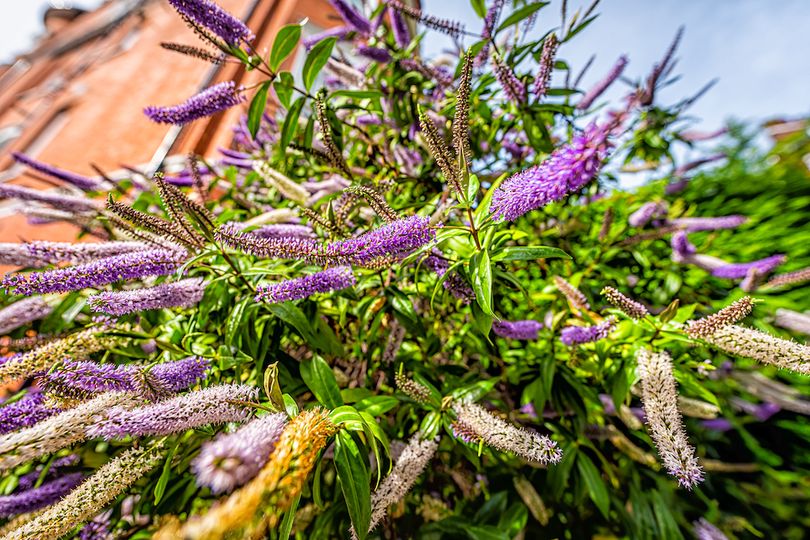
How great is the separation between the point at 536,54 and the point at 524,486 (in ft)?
6.02

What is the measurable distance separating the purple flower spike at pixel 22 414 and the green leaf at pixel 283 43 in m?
1.32

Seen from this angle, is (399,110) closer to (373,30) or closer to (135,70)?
(373,30)

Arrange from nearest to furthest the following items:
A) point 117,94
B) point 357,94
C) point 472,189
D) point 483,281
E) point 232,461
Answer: point 232,461 < point 483,281 < point 472,189 < point 357,94 < point 117,94

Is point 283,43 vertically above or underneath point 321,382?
above

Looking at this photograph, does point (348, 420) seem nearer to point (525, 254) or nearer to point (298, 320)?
point (298, 320)

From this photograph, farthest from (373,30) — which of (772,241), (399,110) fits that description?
(772,241)

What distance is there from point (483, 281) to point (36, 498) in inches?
63.8

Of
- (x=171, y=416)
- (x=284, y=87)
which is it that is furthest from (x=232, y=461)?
(x=284, y=87)

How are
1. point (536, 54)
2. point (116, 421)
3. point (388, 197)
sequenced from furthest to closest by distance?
point (388, 197) < point (536, 54) < point (116, 421)

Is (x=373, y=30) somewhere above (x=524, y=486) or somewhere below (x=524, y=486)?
above

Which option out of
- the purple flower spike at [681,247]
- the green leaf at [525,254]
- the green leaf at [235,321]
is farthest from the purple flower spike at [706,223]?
the green leaf at [235,321]

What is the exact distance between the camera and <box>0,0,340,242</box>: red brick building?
21.1 feet

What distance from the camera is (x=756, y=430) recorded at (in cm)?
216

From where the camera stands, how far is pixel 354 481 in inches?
33.0
